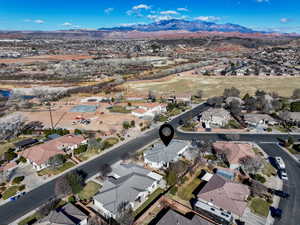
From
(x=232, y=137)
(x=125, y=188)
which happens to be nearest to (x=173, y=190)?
(x=125, y=188)

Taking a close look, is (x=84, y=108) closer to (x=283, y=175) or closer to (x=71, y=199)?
(x=71, y=199)

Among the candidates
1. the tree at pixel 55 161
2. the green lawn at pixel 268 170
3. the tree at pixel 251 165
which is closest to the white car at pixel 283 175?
the green lawn at pixel 268 170

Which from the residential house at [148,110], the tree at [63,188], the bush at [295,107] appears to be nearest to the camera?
the tree at [63,188]

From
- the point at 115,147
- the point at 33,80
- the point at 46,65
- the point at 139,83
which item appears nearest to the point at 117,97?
the point at 139,83

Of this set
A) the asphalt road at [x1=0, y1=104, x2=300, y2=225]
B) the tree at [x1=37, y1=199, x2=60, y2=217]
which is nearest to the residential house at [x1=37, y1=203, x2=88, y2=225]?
the tree at [x1=37, y1=199, x2=60, y2=217]

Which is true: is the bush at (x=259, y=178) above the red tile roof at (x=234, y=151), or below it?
below

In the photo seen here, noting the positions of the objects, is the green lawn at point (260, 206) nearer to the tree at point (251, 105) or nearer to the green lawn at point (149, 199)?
the green lawn at point (149, 199)
